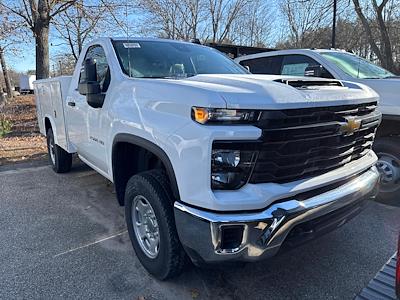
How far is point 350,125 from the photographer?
257 centimetres

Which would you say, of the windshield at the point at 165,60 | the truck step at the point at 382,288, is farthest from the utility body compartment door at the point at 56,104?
the truck step at the point at 382,288

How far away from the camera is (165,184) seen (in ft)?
8.60

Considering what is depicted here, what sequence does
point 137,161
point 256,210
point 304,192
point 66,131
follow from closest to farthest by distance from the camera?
point 256,210
point 304,192
point 137,161
point 66,131

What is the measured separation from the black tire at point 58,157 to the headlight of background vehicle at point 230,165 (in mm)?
4353

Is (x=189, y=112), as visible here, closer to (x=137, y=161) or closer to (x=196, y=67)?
(x=137, y=161)

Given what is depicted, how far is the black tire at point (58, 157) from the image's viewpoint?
5824 millimetres

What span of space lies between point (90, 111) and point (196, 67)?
128 cm

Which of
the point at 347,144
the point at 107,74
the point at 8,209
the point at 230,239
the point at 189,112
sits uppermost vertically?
the point at 107,74

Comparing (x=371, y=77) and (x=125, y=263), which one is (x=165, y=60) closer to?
(x=125, y=263)

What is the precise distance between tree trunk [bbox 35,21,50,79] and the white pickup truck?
12.4m

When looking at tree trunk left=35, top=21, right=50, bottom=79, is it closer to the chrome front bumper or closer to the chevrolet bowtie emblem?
the chrome front bumper

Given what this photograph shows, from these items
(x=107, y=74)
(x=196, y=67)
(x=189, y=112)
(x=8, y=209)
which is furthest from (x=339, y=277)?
(x=8, y=209)

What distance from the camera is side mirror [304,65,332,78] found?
15.0 ft

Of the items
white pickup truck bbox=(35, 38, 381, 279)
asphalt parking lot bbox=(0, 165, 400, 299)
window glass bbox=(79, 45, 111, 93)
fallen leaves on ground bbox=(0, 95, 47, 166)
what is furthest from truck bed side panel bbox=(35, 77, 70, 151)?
white pickup truck bbox=(35, 38, 381, 279)
